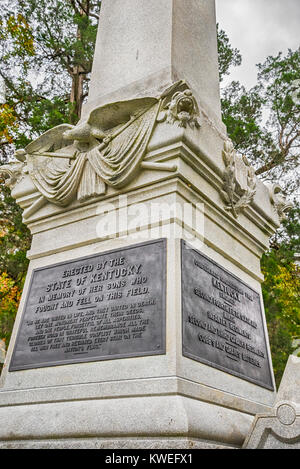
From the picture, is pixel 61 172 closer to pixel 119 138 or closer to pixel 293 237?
pixel 119 138

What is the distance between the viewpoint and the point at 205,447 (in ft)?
10.8

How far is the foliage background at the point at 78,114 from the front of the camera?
11.4 m

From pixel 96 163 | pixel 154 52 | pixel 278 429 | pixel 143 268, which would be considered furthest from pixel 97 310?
pixel 154 52

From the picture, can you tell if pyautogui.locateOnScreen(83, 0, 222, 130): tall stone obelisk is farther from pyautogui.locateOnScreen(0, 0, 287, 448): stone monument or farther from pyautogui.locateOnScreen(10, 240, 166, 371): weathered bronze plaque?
pyautogui.locateOnScreen(10, 240, 166, 371): weathered bronze plaque

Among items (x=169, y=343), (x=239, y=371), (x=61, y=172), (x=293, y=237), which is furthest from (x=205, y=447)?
(x=293, y=237)

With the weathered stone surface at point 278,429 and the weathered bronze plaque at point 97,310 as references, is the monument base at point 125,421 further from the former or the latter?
the weathered bronze plaque at point 97,310

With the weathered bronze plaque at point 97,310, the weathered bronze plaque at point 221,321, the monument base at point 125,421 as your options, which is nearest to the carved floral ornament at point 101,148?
the weathered bronze plaque at point 97,310

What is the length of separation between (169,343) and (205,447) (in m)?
0.85

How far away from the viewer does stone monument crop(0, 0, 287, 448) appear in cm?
371

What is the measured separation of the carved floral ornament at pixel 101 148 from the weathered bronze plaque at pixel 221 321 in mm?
1189

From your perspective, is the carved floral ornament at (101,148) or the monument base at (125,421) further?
the carved floral ornament at (101,148)

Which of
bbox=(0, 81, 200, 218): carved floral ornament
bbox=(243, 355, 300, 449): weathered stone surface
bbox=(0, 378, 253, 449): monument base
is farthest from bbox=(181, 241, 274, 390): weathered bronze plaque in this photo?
bbox=(0, 81, 200, 218): carved floral ornament

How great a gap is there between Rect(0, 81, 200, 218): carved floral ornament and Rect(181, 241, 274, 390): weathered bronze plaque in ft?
3.90

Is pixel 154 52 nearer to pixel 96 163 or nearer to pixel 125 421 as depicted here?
pixel 96 163
